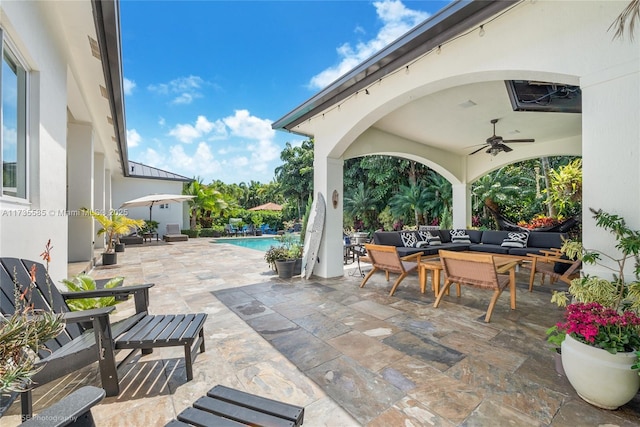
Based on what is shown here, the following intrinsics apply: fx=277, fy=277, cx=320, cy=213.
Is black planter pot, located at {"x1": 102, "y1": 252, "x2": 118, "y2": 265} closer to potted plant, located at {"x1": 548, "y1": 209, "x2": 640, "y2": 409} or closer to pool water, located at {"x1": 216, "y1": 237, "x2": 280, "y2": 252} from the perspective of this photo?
pool water, located at {"x1": 216, "y1": 237, "x2": 280, "y2": 252}

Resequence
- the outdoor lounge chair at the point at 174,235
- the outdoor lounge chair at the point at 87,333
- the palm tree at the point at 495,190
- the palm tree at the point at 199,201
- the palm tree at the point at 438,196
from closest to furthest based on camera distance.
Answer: the outdoor lounge chair at the point at 87,333
the palm tree at the point at 495,190
the palm tree at the point at 438,196
the outdoor lounge chair at the point at 174,235
the palm tree at the point at 199,201

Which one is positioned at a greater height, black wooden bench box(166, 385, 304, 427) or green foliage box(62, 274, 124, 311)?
green foliage box(62, 274, 124, 311)

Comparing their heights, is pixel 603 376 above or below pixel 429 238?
below

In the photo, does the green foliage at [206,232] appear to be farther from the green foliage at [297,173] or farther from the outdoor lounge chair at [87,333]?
the outdoor lounge chair at [87,333]

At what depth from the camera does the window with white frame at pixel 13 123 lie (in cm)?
246

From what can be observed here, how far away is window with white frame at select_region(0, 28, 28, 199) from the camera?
97.0 inches

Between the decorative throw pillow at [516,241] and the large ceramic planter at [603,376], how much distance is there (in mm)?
6127

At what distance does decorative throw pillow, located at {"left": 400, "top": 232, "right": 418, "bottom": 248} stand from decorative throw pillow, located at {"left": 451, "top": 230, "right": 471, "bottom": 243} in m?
1.55

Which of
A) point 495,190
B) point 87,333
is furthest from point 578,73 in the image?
point 495,190

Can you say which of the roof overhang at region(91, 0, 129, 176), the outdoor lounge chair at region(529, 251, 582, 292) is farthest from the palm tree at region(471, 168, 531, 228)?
the roof overhang at region(91, 0, 129, 176)

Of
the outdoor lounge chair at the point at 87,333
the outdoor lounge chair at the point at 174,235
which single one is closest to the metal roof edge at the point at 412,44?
the outdoor lounge chair at the point at 87,333

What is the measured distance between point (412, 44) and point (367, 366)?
392 centimetres

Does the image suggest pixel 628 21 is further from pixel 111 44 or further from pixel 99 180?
pixel 99 180

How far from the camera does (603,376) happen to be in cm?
194
